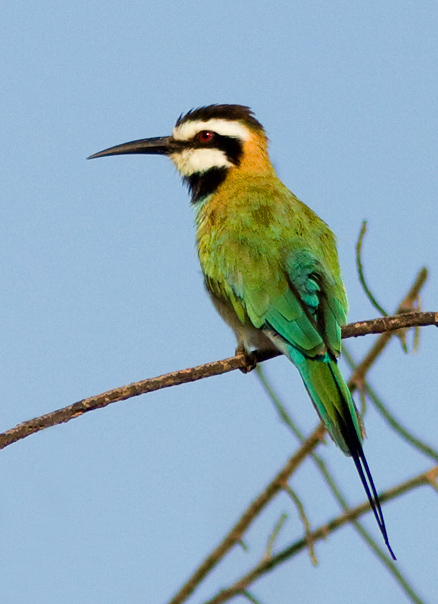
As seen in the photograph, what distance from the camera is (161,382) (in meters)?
2.74

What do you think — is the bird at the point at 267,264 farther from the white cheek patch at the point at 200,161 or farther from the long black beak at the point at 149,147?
the long black beak at the point at 149,147

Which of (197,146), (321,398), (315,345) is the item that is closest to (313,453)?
(321,398)

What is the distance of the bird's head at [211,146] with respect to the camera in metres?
5.08

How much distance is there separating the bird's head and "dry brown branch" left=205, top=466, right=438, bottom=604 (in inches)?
97.6

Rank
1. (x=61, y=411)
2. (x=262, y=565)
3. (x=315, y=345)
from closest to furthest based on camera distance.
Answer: (x=61, y=411)
(x=262, y=565)
(x=315, y=345)

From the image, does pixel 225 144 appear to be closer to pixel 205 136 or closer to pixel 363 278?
pixel 205 136

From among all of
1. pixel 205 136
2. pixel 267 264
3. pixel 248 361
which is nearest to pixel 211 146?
pixel 205 136

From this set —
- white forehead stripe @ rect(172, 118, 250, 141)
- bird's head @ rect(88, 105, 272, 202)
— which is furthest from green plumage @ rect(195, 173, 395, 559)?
white forehead stripe @ rect(172, 118, 250, 141)

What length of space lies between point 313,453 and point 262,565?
0.52 metres

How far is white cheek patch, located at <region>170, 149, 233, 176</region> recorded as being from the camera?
511 centimetres

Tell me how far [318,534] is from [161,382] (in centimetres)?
70

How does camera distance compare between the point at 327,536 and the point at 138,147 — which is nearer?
the point at 327,536

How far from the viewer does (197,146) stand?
5.30 m

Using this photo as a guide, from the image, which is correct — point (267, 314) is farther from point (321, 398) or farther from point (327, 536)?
point (327, 536)
